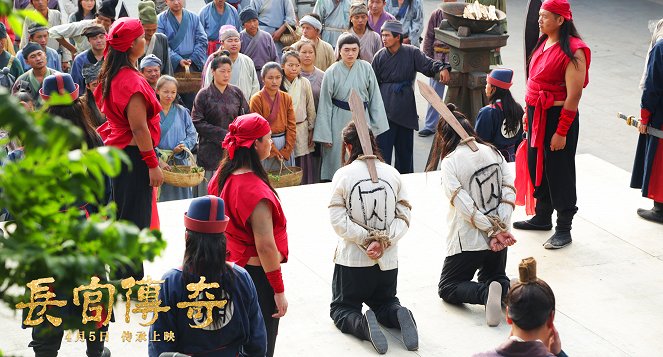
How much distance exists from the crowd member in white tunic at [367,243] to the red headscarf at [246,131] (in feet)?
2.86

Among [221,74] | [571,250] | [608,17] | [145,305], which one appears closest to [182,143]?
[221,74]

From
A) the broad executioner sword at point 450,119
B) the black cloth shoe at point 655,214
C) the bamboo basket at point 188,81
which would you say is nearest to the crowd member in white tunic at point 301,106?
the bamboo basket at point 188,81

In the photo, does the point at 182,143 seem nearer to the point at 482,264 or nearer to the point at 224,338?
the point at 482,264

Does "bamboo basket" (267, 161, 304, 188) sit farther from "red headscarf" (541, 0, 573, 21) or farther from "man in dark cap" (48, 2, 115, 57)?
"red headscarf" (541, 0, 573, 21)

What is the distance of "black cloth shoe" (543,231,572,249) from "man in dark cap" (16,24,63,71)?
486 centimetres

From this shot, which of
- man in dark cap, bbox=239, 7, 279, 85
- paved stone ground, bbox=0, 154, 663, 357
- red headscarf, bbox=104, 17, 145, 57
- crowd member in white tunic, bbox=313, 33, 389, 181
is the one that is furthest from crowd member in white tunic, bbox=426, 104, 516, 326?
man in dark cap, bbox=239, 7, 279, 85

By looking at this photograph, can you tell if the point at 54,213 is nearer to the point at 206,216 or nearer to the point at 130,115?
Answer: the point at 206,216

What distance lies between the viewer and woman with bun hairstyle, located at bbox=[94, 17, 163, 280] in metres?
5.86

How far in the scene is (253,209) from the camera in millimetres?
5078

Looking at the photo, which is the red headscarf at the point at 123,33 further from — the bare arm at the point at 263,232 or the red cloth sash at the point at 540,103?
the red cloth sash at the point at 540,103

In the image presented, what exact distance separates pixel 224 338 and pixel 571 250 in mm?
3880

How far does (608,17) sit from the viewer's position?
19.1 m

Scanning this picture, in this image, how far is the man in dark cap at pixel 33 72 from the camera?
867 centimetres

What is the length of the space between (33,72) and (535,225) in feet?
14.3
